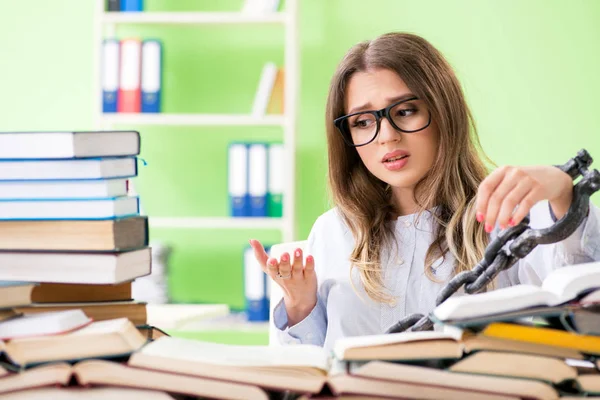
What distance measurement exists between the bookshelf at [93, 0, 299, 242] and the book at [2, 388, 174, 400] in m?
2.55

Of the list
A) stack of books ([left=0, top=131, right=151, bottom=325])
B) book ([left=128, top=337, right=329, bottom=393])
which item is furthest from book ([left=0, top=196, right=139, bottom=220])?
A: book ([left=128, top=337, right=329, bottom=393])

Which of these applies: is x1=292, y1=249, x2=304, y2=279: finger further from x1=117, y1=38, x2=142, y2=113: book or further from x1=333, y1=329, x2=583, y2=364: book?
x1=117, y1=38, x2=142, y2=113: book

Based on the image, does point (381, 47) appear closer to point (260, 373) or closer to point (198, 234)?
point (260, 373)

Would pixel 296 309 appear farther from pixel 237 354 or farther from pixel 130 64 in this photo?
pixel 130 64

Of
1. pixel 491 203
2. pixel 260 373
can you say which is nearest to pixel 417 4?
pixel 491 203

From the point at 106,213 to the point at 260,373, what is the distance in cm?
32

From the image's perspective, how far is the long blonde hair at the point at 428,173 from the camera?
1.75 m

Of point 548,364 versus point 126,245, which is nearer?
point 548,364

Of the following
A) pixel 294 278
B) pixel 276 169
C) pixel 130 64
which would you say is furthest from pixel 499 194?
pixel 130 64

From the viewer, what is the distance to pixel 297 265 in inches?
57.6

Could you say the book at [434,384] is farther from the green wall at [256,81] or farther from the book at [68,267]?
the green wall at [256,81]

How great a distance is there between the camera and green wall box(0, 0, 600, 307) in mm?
3750

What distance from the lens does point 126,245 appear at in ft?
3.43

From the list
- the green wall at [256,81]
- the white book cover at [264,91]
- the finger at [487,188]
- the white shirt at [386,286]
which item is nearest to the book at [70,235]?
the finger at [487,188]
